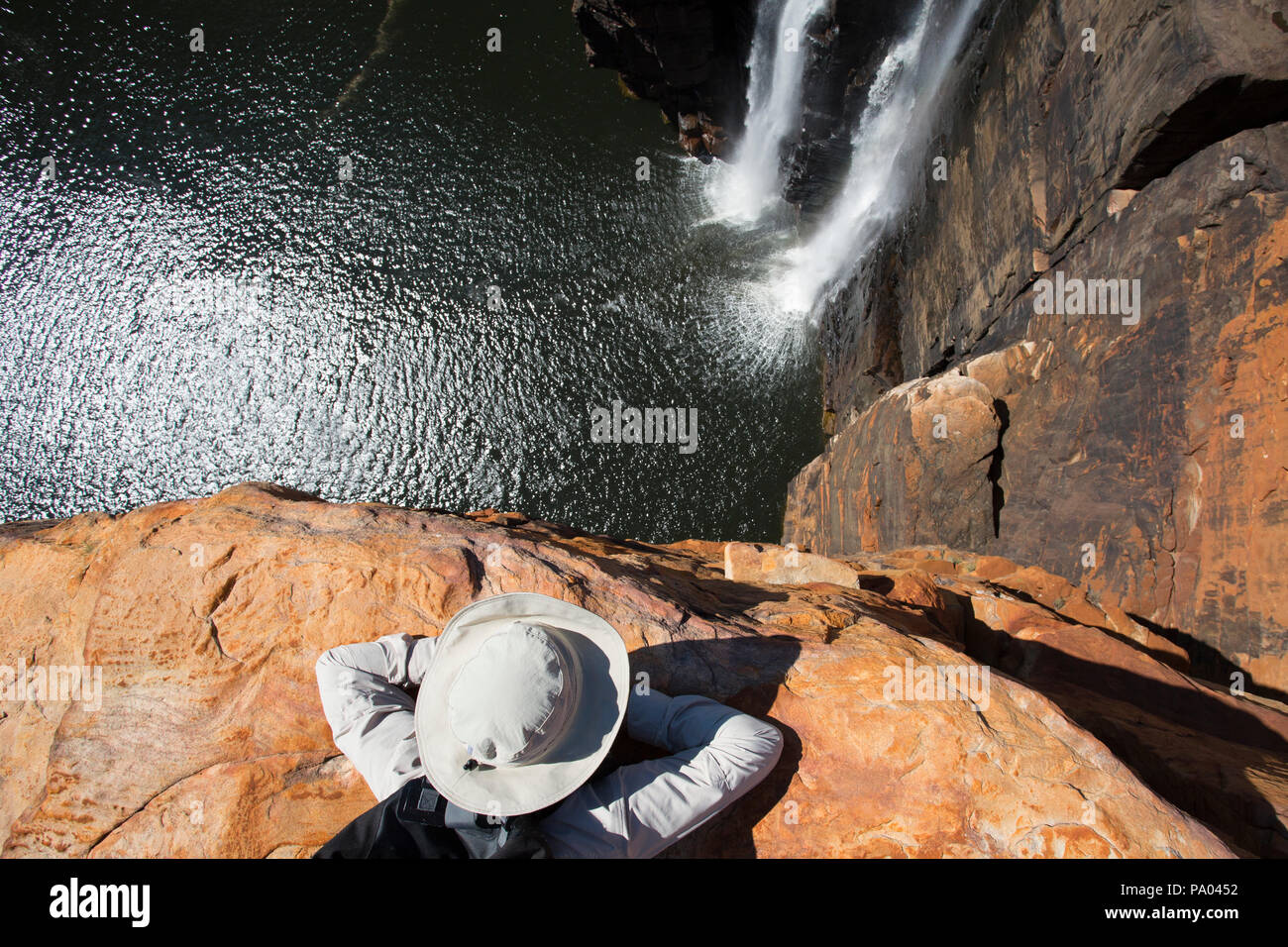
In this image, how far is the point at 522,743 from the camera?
243 centimetres

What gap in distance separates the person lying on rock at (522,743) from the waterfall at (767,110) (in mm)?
11915

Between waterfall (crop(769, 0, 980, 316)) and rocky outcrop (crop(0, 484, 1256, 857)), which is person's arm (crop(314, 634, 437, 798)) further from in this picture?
waterfall (crop(769, 0, 980, 316))

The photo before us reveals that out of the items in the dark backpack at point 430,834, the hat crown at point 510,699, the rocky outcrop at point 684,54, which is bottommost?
Result: the dark backpack at point 430,834

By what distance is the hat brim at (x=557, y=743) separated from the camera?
2531 mm

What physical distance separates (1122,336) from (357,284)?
12.6 metres

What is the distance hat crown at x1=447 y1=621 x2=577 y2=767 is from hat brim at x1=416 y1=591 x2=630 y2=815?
0.31 feet
